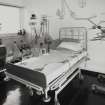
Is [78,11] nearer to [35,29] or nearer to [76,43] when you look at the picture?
[76,43]

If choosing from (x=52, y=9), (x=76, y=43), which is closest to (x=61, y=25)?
(x=52, y=9)

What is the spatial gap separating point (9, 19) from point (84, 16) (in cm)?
247

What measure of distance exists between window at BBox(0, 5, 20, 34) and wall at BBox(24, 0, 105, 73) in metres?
0.71

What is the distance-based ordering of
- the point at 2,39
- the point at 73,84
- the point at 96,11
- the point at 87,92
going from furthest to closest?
the point at 2,39 < the point at 96,11 < the point at 73,84 < the point at 87,92

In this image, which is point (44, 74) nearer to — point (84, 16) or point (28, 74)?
point (28, 74)

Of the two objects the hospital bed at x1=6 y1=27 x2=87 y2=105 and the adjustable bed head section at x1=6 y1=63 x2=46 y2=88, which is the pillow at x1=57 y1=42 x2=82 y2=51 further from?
the adjustable bed head section at x1=6 y1=63 x2=46 y2=88

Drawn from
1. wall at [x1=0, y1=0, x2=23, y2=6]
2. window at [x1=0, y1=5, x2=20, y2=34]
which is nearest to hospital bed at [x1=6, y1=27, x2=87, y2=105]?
window at [x1=0, y1=5, x2=20, y2=34]

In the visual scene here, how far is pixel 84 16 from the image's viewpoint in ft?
10.6

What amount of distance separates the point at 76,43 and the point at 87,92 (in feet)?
4.31

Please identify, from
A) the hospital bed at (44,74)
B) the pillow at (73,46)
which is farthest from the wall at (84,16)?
the hospital bed at (44,74)

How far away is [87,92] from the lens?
2486 millimetres

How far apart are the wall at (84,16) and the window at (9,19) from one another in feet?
2.32

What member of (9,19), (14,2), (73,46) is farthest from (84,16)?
(9,19)

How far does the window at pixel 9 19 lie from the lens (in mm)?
3742
